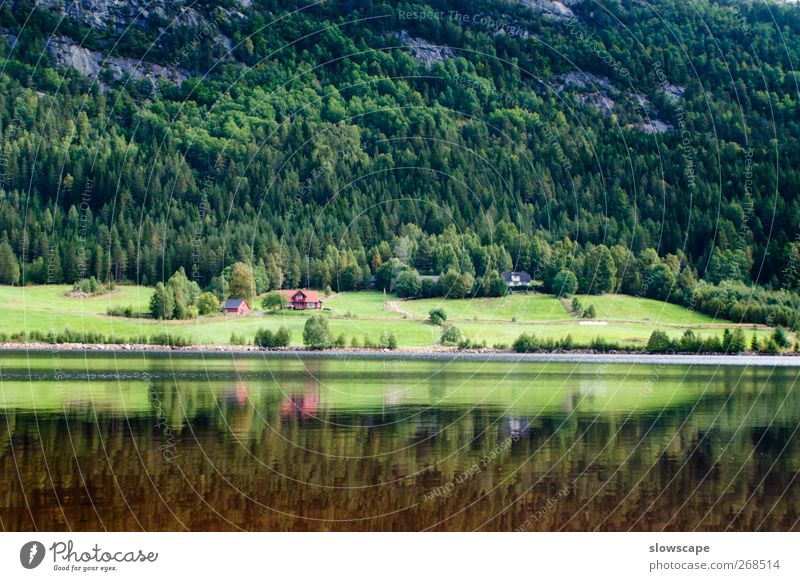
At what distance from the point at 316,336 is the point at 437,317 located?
20003 mm

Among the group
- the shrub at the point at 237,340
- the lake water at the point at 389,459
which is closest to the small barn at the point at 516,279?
the shrub at the point at 237,340

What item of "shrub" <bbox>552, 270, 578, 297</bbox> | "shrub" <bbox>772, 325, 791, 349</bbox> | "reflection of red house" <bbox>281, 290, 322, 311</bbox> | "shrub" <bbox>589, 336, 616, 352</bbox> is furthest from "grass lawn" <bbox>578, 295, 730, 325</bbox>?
"reflection of red house" <bbox>281, 290, 322, 311</bbox>

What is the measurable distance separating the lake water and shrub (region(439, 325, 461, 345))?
252 ft

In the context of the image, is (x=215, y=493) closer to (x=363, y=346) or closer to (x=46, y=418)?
(x=46, y=418)

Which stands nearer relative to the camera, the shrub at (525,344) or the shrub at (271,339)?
the shrub at (525,344)

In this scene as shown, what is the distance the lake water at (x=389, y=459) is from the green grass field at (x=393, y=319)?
81.1m

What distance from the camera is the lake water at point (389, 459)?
1432 inches

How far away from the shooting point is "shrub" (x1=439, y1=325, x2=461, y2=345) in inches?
6191

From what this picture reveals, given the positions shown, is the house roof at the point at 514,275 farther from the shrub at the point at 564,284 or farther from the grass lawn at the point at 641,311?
the grass lawn at the point at 641,311

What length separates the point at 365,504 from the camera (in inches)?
1487

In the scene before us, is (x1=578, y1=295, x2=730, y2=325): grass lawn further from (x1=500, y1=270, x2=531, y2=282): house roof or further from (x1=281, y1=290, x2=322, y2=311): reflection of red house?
(x1=281, y1=290, x2=322, y2=311): reflection of red house

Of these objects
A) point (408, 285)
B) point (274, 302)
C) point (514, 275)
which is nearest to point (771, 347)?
point (514, 275)

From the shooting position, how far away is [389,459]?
45.2 meters

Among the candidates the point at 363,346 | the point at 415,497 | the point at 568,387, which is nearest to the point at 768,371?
the point at 568,387
